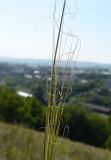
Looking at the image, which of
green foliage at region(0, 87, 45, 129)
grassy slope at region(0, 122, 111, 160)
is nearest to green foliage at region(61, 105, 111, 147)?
green foliage at region(0, 87, 45, 129)

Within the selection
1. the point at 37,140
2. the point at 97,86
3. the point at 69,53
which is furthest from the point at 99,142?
the point at 97,86

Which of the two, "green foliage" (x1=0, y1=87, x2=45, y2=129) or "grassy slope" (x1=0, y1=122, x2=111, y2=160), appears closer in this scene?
"grassy slope" (x1=0, y1=122, x2=111, y2=160)

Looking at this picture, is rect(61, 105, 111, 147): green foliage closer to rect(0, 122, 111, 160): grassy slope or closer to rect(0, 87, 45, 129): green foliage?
rect(0, 87, 45, 129): green foliage

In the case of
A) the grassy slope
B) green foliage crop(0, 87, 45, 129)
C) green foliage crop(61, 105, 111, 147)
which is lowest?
green foliage crop(61, 105, 111, 147)

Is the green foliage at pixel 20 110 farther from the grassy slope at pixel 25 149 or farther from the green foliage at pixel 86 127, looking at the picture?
the grassy slope at pixel 25 149

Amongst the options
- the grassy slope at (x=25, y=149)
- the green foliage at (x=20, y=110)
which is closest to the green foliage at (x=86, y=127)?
the green foliage at (x=20, y=110)

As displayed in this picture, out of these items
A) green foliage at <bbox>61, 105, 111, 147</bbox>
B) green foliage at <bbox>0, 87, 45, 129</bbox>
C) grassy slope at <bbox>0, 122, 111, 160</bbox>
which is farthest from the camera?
green foliage at <bbox>61, 105, 111, 147</bbox>

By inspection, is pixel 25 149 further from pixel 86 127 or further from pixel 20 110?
pixel 86 127

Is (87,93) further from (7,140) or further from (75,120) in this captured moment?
(7,140)

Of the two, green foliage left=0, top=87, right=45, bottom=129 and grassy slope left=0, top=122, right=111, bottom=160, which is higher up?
grassy slope left=0, top=122, right=111, bottom=160

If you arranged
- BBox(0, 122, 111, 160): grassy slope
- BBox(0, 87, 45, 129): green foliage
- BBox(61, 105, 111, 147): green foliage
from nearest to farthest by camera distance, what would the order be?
BBox(0, 122, 111, 160): grassy slope
BBox(0, 87, 45, 129): green foliage
BBox(61, 105, 111, 147): green foliage

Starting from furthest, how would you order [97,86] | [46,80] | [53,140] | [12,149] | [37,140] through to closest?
[97,86]
[37,140]
[12,149]
[46,80]
[53,140]
